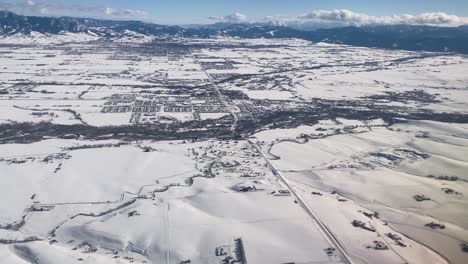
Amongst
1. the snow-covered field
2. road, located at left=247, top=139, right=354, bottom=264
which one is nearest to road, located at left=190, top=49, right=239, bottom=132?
the snow-covered field

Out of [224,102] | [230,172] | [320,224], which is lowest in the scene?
[320,224]

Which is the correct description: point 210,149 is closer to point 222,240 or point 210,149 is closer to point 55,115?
point 222,240

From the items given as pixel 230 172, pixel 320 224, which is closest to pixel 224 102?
pixel 230 172

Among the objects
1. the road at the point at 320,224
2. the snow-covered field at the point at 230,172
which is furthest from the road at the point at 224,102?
the road at the point at 320,224

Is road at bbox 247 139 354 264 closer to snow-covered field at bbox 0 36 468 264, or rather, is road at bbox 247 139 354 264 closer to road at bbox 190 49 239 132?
snow-covered field at bbox 0 36 468 264

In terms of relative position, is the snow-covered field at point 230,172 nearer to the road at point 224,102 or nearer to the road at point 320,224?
the road at point 320,224

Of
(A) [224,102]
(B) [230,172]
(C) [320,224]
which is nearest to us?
(C) [320,224]

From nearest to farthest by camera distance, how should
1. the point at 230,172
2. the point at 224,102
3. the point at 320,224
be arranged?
the point at 320,224
the point at 230,172
the point at 224,102

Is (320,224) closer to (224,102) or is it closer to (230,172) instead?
(230,172)

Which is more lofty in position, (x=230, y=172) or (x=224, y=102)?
(x=224, y=102)

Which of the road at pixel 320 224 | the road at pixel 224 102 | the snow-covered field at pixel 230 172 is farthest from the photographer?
the road at pixel 224 102

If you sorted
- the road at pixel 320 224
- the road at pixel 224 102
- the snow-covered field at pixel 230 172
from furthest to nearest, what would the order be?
the road at pixel 224 102 → the snow-covered field at pixel 230 172 → the road at pixel 320 224
